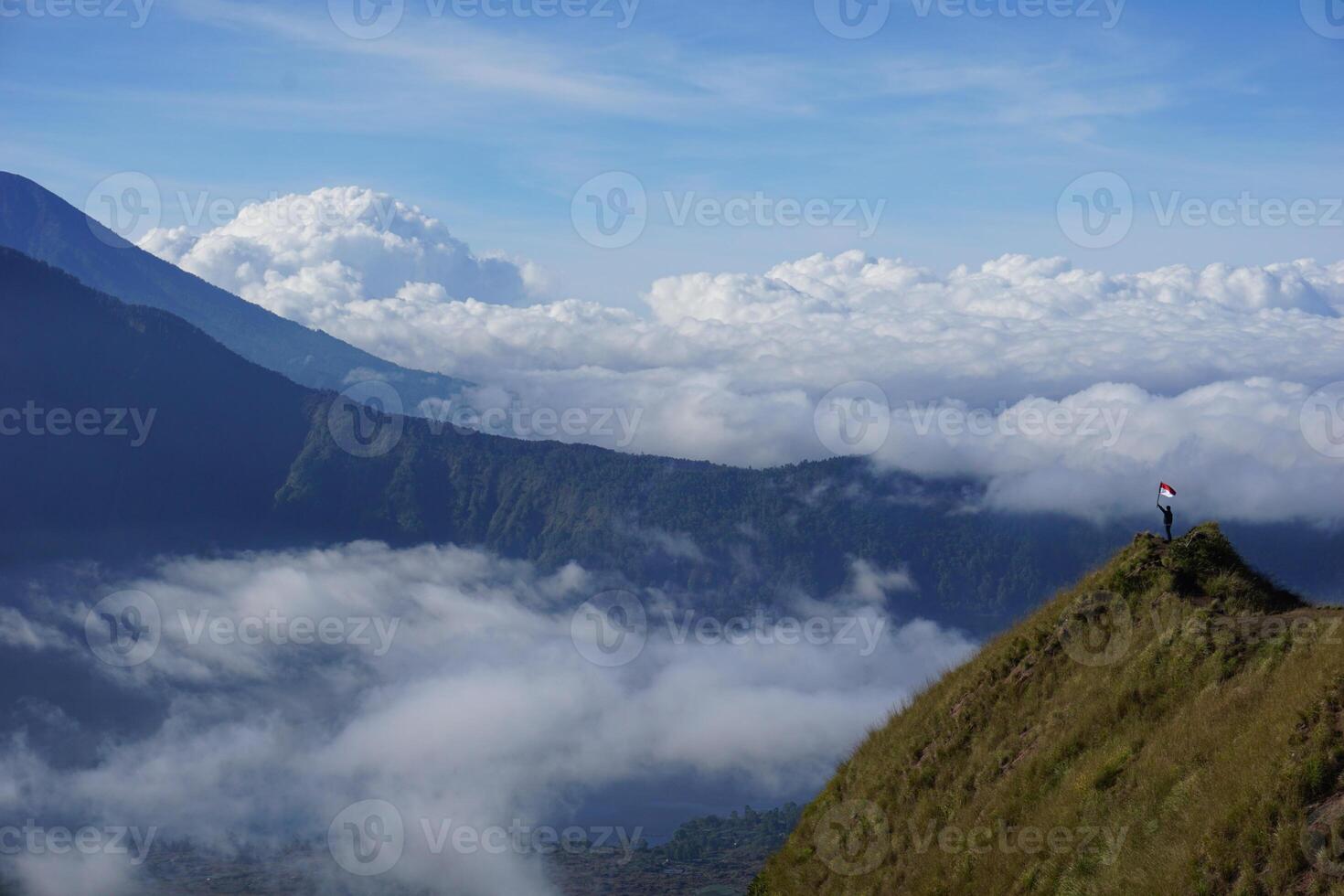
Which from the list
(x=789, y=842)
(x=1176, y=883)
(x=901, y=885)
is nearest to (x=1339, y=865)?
(x=1176, y=883)

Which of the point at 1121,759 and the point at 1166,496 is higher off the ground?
the point at 1166,496

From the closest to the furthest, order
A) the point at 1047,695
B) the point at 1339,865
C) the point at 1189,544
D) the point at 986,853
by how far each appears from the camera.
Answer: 1. the point at 1339,865
2. the point at 986,853
3. the point at 1047,695
4. the point at 1189,544

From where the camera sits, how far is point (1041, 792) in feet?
87.1

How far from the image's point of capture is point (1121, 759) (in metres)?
25.5

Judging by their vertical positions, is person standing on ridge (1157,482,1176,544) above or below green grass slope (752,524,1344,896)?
above

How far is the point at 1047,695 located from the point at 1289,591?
788 centimetres

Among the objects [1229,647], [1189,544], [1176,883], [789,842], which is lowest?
[789,842]

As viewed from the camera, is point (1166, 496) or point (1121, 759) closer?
point (1121, 759)

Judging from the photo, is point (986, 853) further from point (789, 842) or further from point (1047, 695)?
point (789, 842)

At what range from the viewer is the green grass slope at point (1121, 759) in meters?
20.9

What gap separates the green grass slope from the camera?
20906mm

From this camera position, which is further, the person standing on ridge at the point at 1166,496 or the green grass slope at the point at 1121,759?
the person standing on ridge at the point at 1166,496

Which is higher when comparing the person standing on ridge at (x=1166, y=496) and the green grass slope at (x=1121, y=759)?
the person standing on ridge at (x=1166, y=496)

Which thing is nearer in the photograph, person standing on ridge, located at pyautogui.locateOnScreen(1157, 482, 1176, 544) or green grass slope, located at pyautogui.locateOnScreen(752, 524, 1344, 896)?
green grass slope, located at pyautogui.locateOnScreen(752, 524, 1344, 896)
